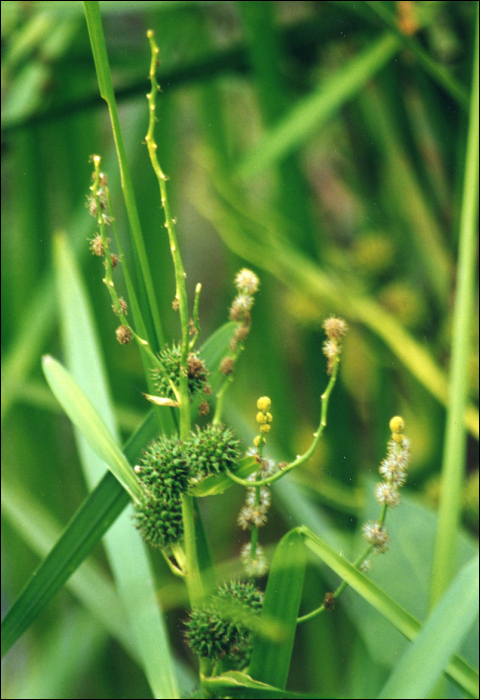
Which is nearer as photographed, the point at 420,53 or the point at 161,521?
the point at 161,521

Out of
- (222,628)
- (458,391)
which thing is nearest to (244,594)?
(222,628)

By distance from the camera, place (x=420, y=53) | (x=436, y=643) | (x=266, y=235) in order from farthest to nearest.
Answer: (x=266, y=235) < (x=420, y=53) < (x=436, y=643)

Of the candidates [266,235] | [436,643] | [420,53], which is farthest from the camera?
[266,235]

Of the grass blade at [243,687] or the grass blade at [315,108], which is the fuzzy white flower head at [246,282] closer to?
the grass blade at [243,687]

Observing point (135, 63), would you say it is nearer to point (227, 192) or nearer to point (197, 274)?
point (227, 192)

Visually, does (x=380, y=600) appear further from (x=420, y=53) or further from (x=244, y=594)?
(x=420, y=53)

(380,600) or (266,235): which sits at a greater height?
(266,235)

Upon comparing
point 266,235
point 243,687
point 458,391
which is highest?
point 266,235

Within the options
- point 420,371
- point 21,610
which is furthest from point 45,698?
point 420,371

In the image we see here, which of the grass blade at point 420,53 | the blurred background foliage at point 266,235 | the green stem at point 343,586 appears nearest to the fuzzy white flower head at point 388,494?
the green stem at point 343,586
